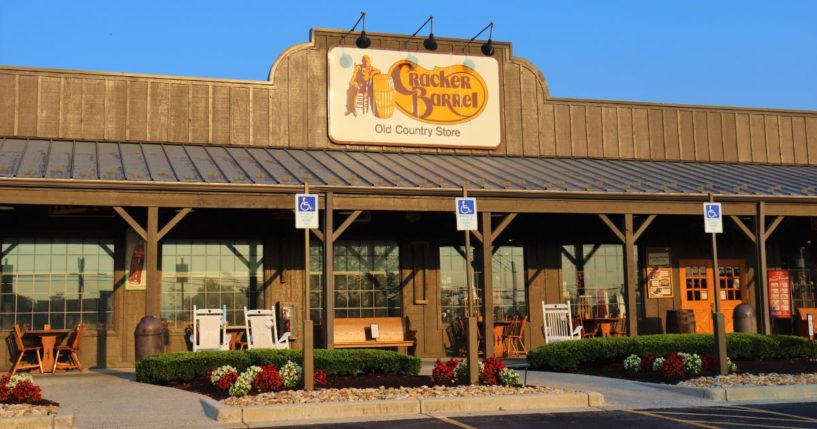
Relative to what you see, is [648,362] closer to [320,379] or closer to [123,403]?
[320,379]

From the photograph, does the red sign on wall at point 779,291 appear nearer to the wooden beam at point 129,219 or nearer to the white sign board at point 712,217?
the white sign board at point 712,217

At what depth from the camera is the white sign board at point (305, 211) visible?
1220cm

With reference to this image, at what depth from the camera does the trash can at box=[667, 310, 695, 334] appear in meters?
20.6

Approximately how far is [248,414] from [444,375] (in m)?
3.40

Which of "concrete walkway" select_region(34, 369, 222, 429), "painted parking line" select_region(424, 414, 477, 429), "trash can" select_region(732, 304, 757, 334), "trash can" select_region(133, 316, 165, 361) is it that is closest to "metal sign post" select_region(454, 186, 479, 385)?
"painted parking line" select_region(424, 414, 477, 429)

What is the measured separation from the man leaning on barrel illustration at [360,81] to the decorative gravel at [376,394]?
973 centimetres

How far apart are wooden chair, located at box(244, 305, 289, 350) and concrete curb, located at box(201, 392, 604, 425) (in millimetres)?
6408

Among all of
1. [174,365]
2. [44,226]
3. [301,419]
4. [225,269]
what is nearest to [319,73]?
[225,269]

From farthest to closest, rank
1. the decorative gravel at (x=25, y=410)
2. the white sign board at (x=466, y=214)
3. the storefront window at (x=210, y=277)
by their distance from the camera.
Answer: the storefront window at (x=210, y=277)
the white sign board at (x=466, y=214)
the decorative gravel at (x=25, y=410)

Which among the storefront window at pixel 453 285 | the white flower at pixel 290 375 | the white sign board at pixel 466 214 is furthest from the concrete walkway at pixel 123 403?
the storefront window at pixel 453 285

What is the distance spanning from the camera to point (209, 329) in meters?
17.1

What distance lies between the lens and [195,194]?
15.9 meters

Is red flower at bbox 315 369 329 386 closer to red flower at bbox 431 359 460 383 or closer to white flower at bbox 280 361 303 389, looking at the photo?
white flower at bbox 280 361 303 389

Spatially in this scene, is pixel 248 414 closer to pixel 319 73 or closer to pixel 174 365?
pixel 174 365
